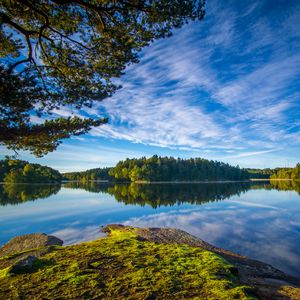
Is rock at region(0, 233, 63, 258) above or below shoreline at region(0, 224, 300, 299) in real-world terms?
below

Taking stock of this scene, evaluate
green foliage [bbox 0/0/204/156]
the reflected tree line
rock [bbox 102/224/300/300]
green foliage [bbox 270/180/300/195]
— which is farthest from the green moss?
green foliage [bbox 270/180/300/195]

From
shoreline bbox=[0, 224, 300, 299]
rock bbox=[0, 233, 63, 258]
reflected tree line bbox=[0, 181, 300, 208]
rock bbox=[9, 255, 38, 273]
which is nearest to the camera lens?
rock bbox=[9, 255, 38, 273]

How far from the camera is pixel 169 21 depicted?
10016mm

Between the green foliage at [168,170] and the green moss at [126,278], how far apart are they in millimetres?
138713

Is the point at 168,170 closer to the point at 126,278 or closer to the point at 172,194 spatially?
the point at 172,194

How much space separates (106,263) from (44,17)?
11131 mm

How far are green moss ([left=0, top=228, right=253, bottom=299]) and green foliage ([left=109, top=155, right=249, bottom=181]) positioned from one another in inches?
5461

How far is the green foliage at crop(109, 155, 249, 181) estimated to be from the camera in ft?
505

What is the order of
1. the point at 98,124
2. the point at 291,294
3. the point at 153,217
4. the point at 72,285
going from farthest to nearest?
1. the point at 153,217
2. the point at 98,124
3. the point at 291,294
4. the point at 72,285

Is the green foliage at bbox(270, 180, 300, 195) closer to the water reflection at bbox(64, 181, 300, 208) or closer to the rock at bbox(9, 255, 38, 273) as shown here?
the water reflection at bbox(64, 181, 300, 208)

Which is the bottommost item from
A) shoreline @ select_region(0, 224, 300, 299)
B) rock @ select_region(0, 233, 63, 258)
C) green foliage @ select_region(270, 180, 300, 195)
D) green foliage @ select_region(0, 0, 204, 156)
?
rock @ select_region(0, 233, 63, 258)

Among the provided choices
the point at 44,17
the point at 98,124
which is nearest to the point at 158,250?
the point at 98,124

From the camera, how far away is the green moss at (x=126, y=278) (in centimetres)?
679

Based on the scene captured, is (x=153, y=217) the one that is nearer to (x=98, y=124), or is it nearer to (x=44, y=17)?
(x=98, y=124)
